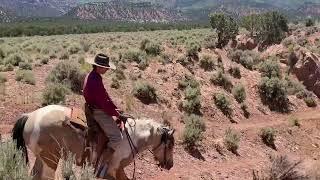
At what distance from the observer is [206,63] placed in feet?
83.8

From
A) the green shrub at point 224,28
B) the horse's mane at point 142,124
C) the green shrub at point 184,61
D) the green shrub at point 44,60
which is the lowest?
the green shrub at point 224,28

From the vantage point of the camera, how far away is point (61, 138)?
28.1 feet

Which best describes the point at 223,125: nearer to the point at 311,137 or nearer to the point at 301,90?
the point at 311,137

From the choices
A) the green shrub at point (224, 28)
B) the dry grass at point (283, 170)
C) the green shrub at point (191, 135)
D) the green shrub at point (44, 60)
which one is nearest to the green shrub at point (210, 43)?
the green shrub at point (224, 28)

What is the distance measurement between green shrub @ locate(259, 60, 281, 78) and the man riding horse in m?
18.9

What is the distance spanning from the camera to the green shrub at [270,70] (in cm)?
→ 2670

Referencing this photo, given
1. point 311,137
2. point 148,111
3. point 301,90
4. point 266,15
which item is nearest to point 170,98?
point 148,111

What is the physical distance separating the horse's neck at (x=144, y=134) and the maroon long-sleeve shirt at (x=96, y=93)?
30.0 inches

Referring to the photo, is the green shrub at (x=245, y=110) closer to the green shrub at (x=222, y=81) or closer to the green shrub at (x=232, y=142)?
the green shrub at (x=222, y=81)

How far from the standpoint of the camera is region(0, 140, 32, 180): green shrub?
6.53 meters

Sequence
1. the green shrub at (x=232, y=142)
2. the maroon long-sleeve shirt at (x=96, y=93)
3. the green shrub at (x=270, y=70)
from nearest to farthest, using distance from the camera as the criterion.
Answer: the maroon long-sleeve shirt at (x=96, y=93) → the green shrub at (x=232, y=142) → the green shrub at (x=270, y=70)

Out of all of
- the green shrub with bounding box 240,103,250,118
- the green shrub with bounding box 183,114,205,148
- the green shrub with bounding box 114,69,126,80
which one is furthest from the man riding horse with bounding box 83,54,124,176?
the green shrub with bounding box 240,103,250,118

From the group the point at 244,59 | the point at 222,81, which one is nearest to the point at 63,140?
the point at 222,81

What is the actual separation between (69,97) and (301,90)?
13711 mm
